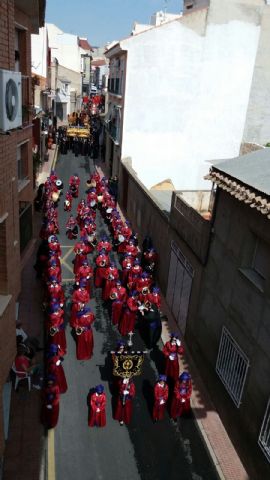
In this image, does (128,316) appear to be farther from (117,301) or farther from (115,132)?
(115,132)

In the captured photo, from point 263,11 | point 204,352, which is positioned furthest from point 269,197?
point 263,11

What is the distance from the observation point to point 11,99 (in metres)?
6.48

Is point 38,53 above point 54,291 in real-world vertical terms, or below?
above

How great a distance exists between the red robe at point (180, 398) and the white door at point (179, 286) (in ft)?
10.8

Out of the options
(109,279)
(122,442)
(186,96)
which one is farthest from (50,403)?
(186,96)

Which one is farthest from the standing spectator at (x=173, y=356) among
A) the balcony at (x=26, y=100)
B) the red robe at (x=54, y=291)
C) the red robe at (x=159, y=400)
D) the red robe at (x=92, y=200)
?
the red robe at (x=92, y=200)

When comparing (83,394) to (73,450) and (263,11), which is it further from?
(263,11)

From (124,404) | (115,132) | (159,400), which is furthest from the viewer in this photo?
(115,132)

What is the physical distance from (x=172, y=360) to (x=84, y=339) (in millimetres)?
2365

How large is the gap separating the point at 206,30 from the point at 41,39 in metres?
14.4

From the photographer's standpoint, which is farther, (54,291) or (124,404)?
(54,291)

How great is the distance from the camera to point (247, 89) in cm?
2350

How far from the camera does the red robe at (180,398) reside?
938 cm

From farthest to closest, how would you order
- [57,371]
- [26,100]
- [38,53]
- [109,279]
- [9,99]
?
[38,53]
[109,279]
[26,100]
[57,371]
[9,99]
